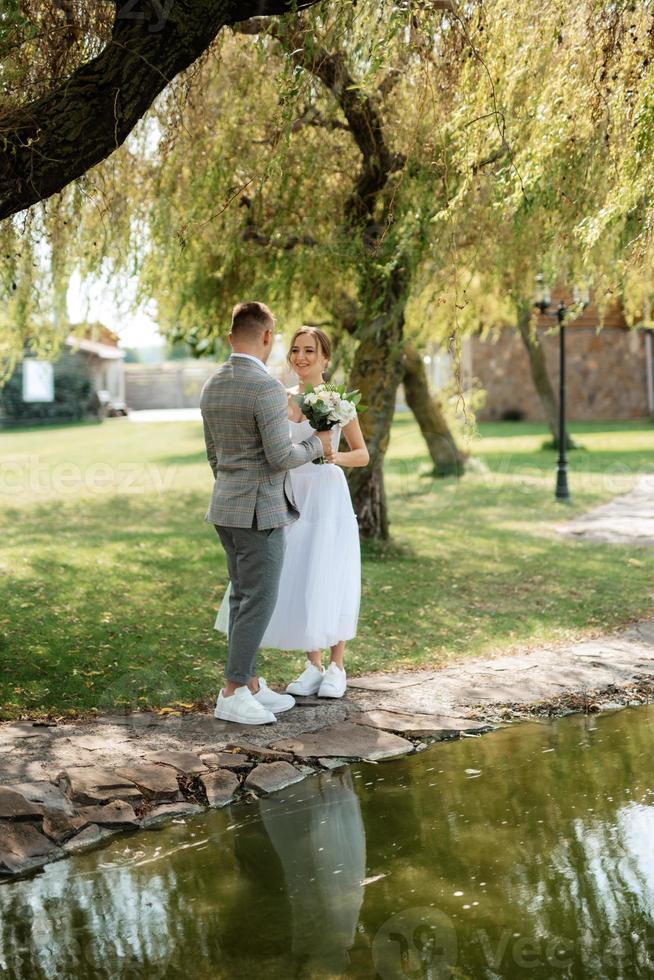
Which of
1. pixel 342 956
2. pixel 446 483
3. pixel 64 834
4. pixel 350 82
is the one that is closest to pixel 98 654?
pixel 64 834

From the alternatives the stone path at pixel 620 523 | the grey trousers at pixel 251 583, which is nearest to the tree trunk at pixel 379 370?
the stone path at pixel 620 523

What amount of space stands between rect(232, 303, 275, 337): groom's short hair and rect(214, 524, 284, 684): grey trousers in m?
1.01

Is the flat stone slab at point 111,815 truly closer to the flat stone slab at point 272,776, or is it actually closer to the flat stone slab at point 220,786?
the flat stone slab at point 220,786

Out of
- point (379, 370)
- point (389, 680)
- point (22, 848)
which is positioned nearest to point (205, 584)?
point (379, 370)

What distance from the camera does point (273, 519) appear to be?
5.70 metres

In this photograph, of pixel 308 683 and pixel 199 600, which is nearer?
pixel 308 683

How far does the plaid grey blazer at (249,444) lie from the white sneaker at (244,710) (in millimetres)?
949

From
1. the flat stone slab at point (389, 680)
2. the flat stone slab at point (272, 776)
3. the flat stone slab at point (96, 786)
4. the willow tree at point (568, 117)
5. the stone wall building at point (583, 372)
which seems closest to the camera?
the flat stone slab at point (96, 786)

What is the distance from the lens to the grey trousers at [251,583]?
576 centimetres

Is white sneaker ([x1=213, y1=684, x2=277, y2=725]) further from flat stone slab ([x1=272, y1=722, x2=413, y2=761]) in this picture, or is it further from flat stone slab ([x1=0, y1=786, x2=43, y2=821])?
flat stone slab ([x1=0, y1=786, x2=43, y2=821])

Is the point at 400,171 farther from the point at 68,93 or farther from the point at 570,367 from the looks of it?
the point at 570,367

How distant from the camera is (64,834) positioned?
4.55m

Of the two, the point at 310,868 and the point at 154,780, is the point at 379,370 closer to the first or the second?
the point at 154,780

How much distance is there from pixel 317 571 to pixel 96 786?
183 centimetres
